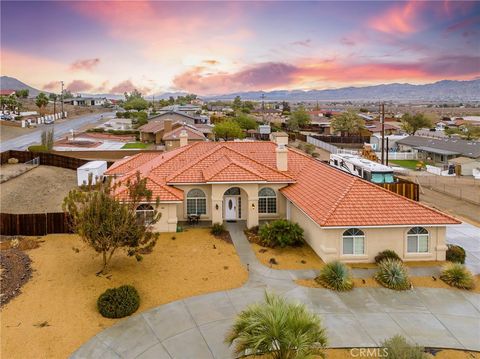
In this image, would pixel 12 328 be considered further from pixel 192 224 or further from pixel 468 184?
pixel 468 184

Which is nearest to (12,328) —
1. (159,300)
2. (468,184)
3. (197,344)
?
(159,300)

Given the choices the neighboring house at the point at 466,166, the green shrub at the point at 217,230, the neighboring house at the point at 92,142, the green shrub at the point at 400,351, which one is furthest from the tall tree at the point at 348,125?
the green shrub at the point at 400,351

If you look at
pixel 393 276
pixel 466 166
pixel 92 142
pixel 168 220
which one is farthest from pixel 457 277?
pixel 92 142

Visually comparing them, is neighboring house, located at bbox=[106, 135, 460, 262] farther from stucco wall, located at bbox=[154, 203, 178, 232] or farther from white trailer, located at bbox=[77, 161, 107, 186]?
white trailer, located at bbox=[77, 161, 107, 186]

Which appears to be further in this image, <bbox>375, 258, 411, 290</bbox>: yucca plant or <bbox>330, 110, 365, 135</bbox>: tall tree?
<bbox>330, 110, 365, 135</bbox>: tall tree

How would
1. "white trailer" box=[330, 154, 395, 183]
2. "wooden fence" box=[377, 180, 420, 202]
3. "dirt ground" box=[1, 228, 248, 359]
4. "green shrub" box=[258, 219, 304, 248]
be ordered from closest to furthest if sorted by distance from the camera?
1. "dirt ground" box=[1, 228, 248, 359]
2. "green shrub" box=[258, 219, 304, 248]
3. "wooden fence" box=[377, 180, 420, 202]
4. "white trailer" box=[330, 154, 395, 183]

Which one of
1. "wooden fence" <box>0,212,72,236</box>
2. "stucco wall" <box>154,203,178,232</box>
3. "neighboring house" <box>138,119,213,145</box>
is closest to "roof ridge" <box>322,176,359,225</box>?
"stucco wall" <box>154,203,178,232</box>
